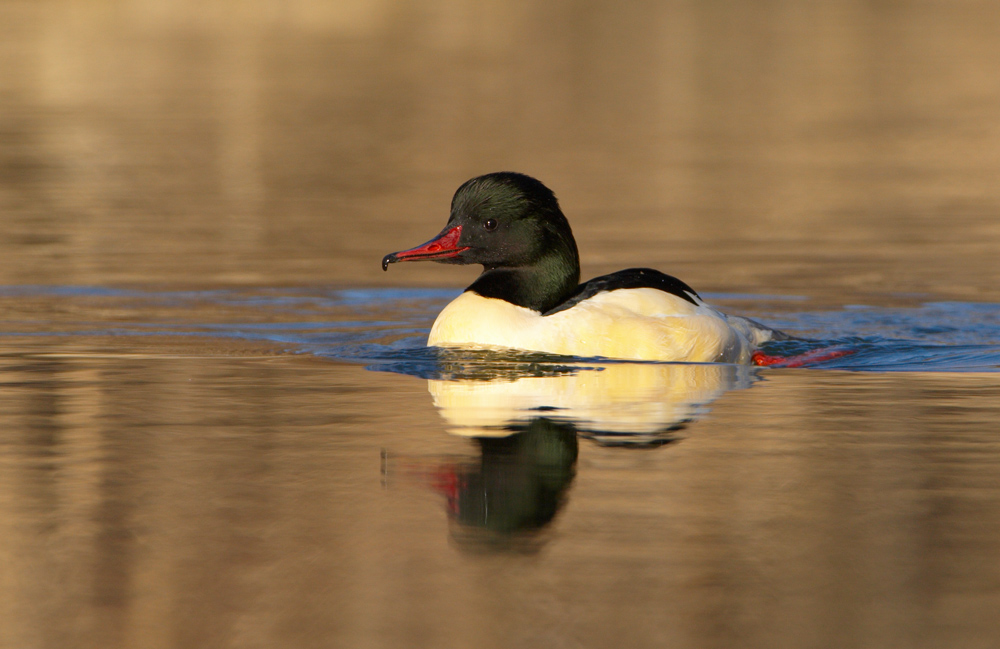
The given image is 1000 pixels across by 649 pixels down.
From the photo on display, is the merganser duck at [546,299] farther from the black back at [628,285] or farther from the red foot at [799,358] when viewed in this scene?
the red foot at [799,358]

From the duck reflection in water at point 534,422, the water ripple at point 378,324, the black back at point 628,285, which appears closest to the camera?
the duck reflection in water at point 534,422

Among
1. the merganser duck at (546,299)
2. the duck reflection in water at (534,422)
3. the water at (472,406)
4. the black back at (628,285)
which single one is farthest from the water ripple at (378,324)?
the black back at (628,285)

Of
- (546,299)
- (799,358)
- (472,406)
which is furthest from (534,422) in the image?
(799,358)

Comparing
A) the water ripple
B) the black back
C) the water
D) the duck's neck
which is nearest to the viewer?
the water

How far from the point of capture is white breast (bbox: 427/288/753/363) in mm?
8688

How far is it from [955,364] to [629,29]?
39.5m

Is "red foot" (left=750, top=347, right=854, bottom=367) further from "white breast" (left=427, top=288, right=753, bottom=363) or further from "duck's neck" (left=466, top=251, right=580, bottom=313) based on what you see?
"duck's neck" (left=466, top=251, right=580, bottom=313)

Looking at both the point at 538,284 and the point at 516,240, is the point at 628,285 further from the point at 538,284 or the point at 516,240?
the point at 516,240

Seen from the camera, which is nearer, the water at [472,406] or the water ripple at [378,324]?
the water at [472,406]

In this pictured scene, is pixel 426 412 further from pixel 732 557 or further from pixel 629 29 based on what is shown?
pixel 629 29

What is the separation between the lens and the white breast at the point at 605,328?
28.5 ft

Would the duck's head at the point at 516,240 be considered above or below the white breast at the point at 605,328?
above

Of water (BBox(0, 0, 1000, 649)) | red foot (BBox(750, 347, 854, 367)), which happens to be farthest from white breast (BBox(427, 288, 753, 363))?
red foot (BBox(750, 347, 854, 367))

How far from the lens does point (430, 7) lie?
56.8 m
